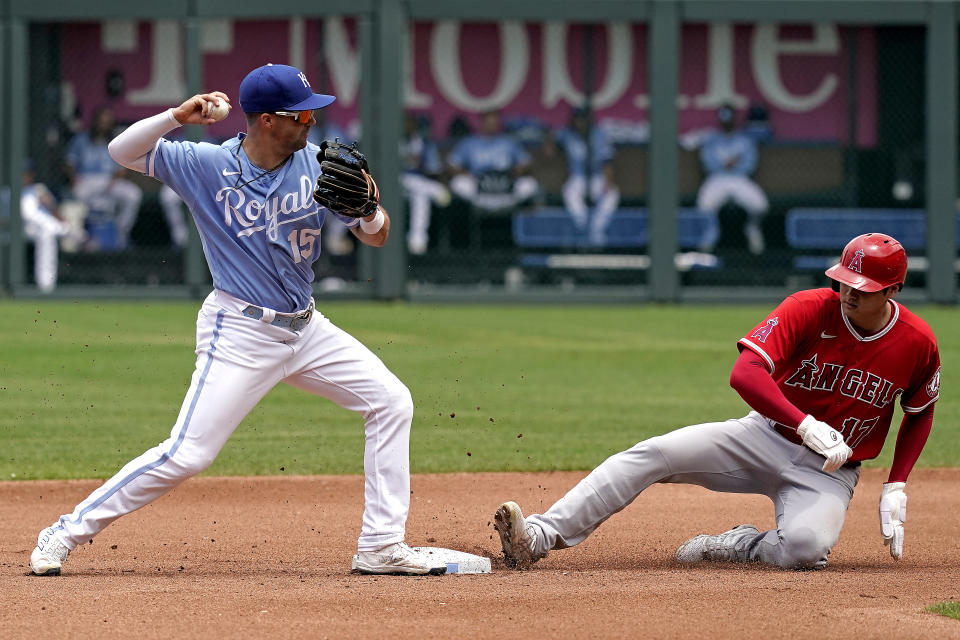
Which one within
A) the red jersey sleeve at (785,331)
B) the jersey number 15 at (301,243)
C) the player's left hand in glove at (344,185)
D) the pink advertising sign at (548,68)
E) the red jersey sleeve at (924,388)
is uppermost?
the pink advertising sign at (548,68)

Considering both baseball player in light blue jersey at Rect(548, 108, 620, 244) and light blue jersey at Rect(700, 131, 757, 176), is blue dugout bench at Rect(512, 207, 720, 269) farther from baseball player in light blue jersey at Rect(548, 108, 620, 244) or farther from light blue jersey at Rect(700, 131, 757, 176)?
light blue jersey at Rect(700, 131, 757, 176)

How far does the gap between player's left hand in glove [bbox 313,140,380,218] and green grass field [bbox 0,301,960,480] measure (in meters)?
3.23

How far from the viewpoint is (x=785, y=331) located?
5.29 meters

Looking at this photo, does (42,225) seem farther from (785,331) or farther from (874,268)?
(874,268)

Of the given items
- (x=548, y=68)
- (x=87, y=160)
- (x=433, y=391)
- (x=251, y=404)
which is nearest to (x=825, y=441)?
(x=251, y=404)

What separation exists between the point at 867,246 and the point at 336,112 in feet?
44.0

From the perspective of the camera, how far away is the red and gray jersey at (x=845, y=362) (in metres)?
5.34

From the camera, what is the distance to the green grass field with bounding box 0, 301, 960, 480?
27.6 ft

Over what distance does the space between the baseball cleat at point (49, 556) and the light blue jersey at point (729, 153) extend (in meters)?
14.0

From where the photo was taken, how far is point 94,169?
59.6 feet

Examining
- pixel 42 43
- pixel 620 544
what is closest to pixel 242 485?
pixel 620 544

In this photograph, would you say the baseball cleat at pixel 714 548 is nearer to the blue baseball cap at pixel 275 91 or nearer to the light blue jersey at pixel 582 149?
the blue baseball cap at pixel 275 91

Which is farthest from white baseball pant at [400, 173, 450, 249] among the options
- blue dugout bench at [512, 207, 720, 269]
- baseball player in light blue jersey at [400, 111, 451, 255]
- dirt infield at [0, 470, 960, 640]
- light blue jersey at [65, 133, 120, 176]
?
dirt infield at [0, 470, 960, 640]

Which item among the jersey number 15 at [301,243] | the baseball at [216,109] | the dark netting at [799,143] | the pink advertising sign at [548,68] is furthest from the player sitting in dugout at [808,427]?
the pink advertising sign at [548,68]
